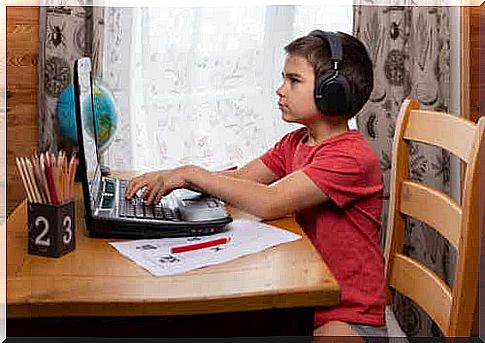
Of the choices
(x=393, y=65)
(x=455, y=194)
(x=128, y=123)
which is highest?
(x=393, y=65)

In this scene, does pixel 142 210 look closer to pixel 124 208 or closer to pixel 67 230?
pixel 124 208

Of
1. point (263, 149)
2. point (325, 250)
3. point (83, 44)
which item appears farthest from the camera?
point (263, 149)

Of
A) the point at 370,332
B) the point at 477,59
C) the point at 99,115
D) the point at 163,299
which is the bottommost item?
the point at 370,332

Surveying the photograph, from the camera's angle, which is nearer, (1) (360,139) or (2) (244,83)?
(1) (360,139)

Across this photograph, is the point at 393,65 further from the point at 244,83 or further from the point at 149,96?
the point at 149,96

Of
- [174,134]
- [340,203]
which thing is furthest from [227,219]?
[174,134]

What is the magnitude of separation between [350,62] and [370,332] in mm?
394

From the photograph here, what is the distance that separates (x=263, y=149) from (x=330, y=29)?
0.29 m

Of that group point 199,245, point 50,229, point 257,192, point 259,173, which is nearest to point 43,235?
point 50,229

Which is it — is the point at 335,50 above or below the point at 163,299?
above

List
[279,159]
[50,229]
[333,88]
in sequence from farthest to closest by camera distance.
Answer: [279,159], [333,88], [50,229]

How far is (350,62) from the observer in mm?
1303

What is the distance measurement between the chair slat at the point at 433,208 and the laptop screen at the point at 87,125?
1.51 ft

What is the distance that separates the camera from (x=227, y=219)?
44.3 inches
